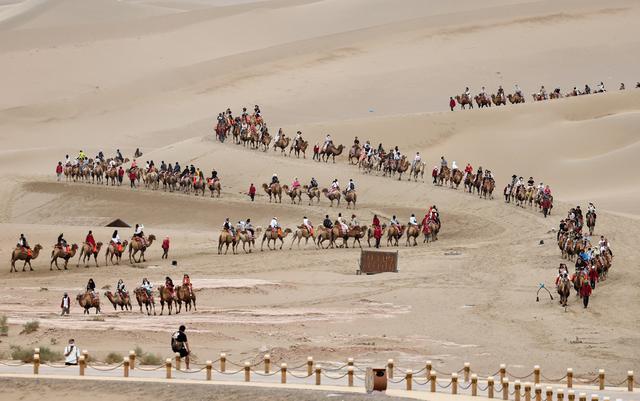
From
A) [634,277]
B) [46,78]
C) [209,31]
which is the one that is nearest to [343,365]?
[634,277]

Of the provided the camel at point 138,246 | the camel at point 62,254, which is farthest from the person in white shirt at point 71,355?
the camel at point 138,246

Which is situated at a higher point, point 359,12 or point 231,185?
point 359,12

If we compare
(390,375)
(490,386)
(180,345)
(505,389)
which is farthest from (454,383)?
(180,345)

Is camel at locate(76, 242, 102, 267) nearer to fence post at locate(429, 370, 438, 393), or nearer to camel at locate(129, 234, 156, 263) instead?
camel at locate(129, 234, 156, 263)

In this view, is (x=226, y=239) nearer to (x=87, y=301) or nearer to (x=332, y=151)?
(x=87, y=301)

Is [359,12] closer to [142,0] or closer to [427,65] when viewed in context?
[427,65]
